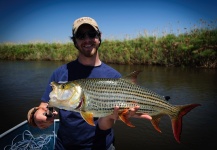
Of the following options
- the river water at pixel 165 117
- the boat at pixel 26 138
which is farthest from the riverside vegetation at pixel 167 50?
the boat at pixel 26 138

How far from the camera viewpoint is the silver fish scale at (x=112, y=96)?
2709mm

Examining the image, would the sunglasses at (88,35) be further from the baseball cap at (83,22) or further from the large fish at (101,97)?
the large fish at (101,97)

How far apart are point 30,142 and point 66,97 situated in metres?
3.70

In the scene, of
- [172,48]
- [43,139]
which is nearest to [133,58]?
[172,48]

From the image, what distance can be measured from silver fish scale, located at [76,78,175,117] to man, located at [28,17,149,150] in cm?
23

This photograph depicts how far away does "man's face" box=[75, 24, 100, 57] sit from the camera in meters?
3.37

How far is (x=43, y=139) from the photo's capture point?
5934 millimetres

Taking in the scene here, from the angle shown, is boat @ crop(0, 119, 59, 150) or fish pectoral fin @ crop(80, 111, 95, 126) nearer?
fish pectoral fin @ crop(80, 111, 95, 126)

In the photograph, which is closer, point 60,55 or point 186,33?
point 186,33

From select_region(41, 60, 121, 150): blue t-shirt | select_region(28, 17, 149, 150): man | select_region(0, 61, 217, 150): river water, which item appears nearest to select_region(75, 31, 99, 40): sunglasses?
select_region(28, 17, 149, 150): man

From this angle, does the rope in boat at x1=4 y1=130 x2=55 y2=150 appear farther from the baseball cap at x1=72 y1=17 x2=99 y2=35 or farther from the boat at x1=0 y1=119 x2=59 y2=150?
the baseball cap at x1=72 y1=17 x2=99 y2=35

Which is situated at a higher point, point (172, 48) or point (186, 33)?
point (186, 33)

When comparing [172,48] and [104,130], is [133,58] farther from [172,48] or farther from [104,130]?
[104,130]

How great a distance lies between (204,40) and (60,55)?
1985 cm
